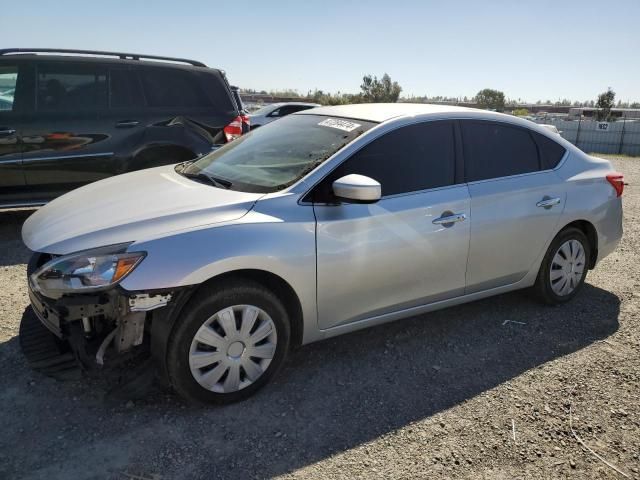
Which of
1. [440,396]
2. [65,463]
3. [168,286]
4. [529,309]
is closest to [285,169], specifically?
[168,286]

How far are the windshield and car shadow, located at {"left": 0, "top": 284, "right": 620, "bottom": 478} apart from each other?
3.98 feet

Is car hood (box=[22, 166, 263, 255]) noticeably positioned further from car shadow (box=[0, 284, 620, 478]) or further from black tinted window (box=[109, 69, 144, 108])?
black tinted window (box=[109, 69, 144, 108])

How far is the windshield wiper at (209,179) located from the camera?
3.23 m

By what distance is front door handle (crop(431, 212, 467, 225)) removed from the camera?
338cm

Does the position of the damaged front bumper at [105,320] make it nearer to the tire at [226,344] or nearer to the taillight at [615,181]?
the tire at [226,344]

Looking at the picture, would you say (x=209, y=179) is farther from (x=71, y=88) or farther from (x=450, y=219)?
(x=71, y=88)

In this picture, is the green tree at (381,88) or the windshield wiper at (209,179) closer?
the windshield wiper at (209,179)

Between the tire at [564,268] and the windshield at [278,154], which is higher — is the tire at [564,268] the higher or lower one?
the lower one

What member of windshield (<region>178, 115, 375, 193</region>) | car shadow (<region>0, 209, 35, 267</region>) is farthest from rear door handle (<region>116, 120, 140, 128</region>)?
windshield (<region>178, 115, 375, 193</region>)

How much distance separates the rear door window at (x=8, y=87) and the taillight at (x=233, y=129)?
2319 millimetres

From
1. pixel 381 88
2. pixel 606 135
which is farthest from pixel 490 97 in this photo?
pixel 606 135

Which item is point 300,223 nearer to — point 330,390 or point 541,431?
point 330,390

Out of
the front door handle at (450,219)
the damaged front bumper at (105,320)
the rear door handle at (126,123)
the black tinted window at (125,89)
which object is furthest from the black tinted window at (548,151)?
the black tinted window at (125,89)

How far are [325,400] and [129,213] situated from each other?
1.54m
